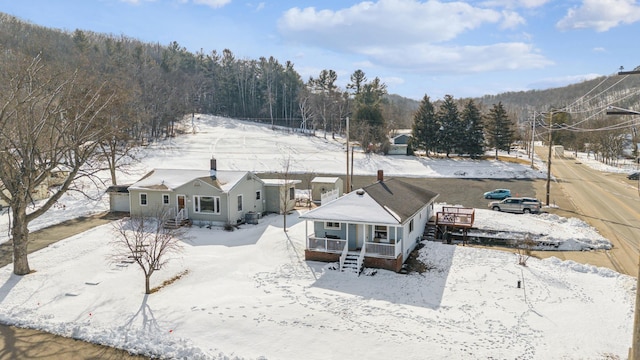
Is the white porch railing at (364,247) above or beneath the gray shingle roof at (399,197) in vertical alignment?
beneath

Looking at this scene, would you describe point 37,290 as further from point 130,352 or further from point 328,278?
point 328,278

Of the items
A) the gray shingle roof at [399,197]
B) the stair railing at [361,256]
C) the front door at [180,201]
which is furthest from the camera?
the front door at [180,201]

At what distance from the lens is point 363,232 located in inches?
891

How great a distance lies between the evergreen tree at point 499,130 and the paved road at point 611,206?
8035mm

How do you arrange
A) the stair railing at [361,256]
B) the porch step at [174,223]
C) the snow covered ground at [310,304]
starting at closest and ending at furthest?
the snow covered ground at [310,304], the stair railing at [361,256], the porch step at [174,223]

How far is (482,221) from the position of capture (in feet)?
100

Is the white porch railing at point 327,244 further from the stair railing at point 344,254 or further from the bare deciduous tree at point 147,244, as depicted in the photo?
the bare deciduous tree at point 147,244

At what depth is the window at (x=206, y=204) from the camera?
29.6m

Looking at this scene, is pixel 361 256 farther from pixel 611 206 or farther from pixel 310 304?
pixel 611 206

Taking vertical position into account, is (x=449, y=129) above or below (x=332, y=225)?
above

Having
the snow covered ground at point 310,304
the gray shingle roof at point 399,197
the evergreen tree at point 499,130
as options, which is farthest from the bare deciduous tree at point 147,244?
the evergreen tree at point 499,130

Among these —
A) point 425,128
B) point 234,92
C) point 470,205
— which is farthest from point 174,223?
point 234,92

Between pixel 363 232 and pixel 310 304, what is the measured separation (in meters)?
6.73

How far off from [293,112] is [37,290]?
91.3m
